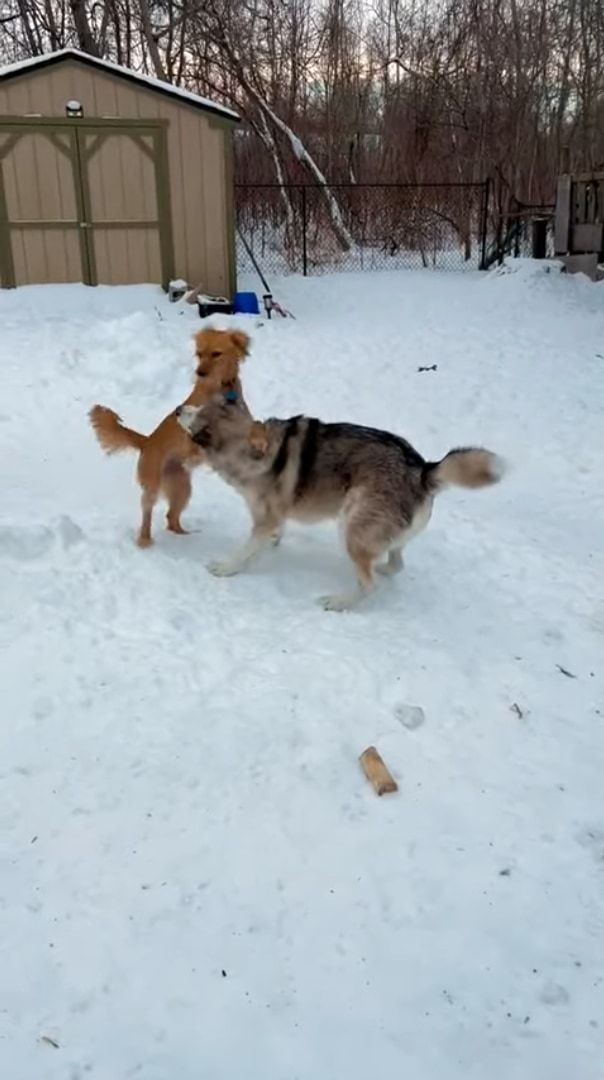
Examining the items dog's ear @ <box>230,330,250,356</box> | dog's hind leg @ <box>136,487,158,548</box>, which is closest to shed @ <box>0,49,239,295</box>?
dog's ear @ <box>230,330,250,356</box>

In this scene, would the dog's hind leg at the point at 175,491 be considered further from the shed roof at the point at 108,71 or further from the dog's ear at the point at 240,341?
the shed roof at the point at 108,71

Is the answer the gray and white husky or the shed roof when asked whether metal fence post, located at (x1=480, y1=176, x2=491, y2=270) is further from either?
the gray and white husky

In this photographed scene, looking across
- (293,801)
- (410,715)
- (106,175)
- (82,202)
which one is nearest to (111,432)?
(410,715)

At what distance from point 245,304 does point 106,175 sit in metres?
2.75

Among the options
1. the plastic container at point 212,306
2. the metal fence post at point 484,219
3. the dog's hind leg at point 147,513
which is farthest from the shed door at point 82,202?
the dog's hind leg at point 147,513

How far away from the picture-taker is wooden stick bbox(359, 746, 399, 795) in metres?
2.86

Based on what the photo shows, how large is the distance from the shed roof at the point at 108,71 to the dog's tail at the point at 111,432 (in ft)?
29.9

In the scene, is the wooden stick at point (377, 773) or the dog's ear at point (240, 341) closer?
the wooden stick at point (377, 773)

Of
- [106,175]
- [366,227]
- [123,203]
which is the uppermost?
[106,175]

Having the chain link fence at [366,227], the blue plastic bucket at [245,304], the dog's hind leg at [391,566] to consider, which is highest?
the chain link fence at [366,227]

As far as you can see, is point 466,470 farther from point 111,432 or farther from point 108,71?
point 108,71

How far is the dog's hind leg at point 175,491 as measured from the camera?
4711 mm

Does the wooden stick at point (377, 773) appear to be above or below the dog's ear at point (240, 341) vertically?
below

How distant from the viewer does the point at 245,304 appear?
12.4 m
